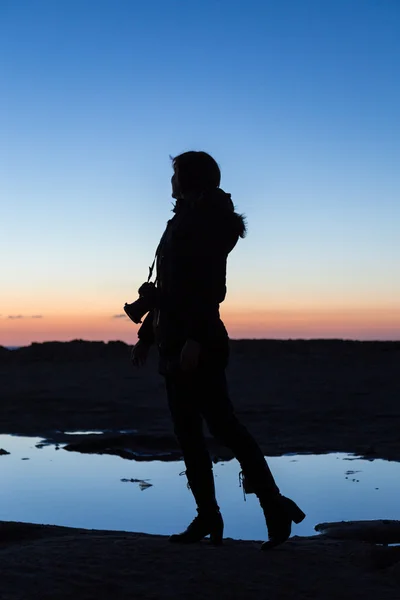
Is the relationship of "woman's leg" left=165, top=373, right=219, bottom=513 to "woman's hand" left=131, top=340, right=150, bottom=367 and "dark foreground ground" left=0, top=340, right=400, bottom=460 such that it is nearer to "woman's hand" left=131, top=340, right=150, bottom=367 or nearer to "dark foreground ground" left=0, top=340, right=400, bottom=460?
"woman's hand" left=131, top=340, right=150, bottom=367

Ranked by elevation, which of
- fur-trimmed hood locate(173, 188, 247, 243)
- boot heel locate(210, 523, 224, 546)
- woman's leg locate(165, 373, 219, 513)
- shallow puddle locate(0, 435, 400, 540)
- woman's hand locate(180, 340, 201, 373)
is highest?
fur-trimmed hood locate(173, 188, 247, 243)

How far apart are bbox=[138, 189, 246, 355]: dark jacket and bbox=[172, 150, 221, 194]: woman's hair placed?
2.7 inches

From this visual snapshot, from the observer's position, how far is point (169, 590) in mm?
3094

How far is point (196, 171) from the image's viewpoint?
153 inches

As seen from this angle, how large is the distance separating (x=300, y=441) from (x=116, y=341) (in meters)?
17.1

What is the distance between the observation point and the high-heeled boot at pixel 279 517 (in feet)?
12.2

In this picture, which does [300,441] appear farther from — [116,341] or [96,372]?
[116,341]

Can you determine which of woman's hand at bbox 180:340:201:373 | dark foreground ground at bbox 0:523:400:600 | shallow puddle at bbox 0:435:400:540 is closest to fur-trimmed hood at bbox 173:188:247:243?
woman's hand at bbox 180:340:201:373

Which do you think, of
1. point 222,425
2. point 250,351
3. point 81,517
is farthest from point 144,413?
point 250,351

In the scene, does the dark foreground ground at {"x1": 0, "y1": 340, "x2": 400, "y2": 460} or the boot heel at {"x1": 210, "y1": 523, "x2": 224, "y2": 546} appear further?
the dark foreground ground at {"x1": 0, "y1": 340, "x2": 400, "y2": 460}

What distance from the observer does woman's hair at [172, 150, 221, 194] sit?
3.88 metres

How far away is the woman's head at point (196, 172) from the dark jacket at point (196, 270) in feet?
0.21

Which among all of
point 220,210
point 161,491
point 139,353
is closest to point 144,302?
point 139,353

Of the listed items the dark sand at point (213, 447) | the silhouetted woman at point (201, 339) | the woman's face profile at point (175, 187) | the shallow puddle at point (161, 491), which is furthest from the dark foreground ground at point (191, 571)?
the woman's face profile at point (175, 187)
